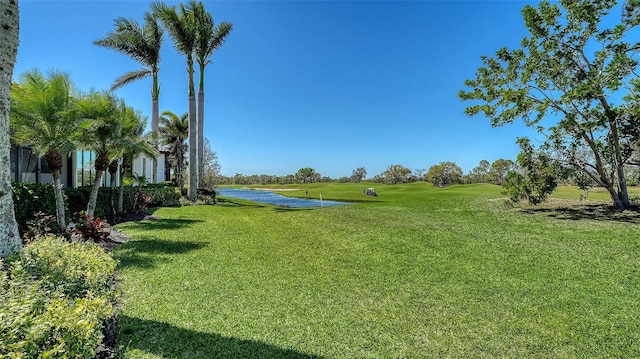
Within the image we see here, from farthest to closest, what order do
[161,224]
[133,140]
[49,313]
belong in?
[133,140]
[161,224]
[49,313]

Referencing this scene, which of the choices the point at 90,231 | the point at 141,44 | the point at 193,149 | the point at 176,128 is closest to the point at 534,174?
the point at 90,231

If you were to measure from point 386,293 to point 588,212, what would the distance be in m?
10.2

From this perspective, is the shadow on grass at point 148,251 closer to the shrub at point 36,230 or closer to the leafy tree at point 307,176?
the shrub at point 36,230

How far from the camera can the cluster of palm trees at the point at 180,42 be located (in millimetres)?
17344

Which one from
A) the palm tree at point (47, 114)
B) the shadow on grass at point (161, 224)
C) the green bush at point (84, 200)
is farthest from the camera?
the green bush at point (84, 200)

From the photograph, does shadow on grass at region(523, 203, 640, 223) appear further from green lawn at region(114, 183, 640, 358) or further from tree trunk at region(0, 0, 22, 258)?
tree trunk at region(0, 0, 22, 258)

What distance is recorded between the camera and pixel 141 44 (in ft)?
59.6

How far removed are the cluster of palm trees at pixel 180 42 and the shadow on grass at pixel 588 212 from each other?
1677 cm

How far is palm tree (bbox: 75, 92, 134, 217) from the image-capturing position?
8.11 meters

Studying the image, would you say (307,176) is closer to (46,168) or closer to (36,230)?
(46,168)

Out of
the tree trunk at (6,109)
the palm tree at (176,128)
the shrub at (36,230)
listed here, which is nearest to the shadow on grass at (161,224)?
the shrub at (36,230)

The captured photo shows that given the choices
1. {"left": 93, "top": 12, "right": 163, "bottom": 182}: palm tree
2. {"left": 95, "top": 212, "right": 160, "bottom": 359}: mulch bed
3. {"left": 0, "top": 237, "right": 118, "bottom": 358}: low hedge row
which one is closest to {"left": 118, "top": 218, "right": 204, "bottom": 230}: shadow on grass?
{"left": 95, "top": 212, "right": 160, "bottom": 359}: mulch bed

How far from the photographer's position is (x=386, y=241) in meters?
7.58

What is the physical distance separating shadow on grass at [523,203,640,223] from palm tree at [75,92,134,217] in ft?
45.8
